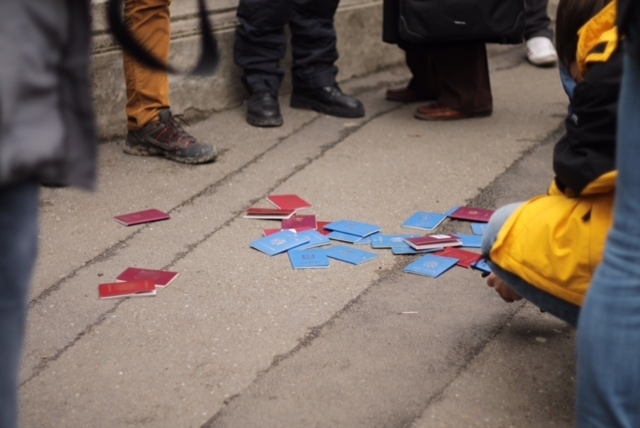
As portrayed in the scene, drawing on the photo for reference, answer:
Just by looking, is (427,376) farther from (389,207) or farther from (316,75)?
(316,75)

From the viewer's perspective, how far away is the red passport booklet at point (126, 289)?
3.10m

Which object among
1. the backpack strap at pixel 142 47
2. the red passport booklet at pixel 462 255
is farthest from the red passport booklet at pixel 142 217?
the backpack strap at pixel 142 47

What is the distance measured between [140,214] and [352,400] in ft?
5.12

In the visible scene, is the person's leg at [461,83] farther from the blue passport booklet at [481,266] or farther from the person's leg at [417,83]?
the blue passport booklet at [481,266]

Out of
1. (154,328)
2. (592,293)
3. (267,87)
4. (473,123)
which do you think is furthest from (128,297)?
(473,123)

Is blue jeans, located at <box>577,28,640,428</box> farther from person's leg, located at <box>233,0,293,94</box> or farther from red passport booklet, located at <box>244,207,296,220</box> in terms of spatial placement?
person's leg, located at <box>233,0,293,94</box>

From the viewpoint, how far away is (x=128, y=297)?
310cm

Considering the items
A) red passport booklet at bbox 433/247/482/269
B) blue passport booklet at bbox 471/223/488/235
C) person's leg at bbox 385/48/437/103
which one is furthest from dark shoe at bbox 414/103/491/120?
red passport booklet at bbox 433/247/482/269

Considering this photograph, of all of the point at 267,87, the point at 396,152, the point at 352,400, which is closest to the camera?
the point at 352,400

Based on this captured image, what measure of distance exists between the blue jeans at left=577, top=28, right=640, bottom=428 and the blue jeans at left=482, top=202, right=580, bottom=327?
0.65 m

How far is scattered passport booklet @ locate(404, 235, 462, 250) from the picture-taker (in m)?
3.48

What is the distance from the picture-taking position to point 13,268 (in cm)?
149

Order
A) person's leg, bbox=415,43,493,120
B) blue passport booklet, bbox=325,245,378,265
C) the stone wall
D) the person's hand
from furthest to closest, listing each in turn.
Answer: person's leg, bbox=415,43,493,120 < the stone wall < blue passport booklet, bbox=325,245,378,265 < the person's hand

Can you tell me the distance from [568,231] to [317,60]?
9.91ft
